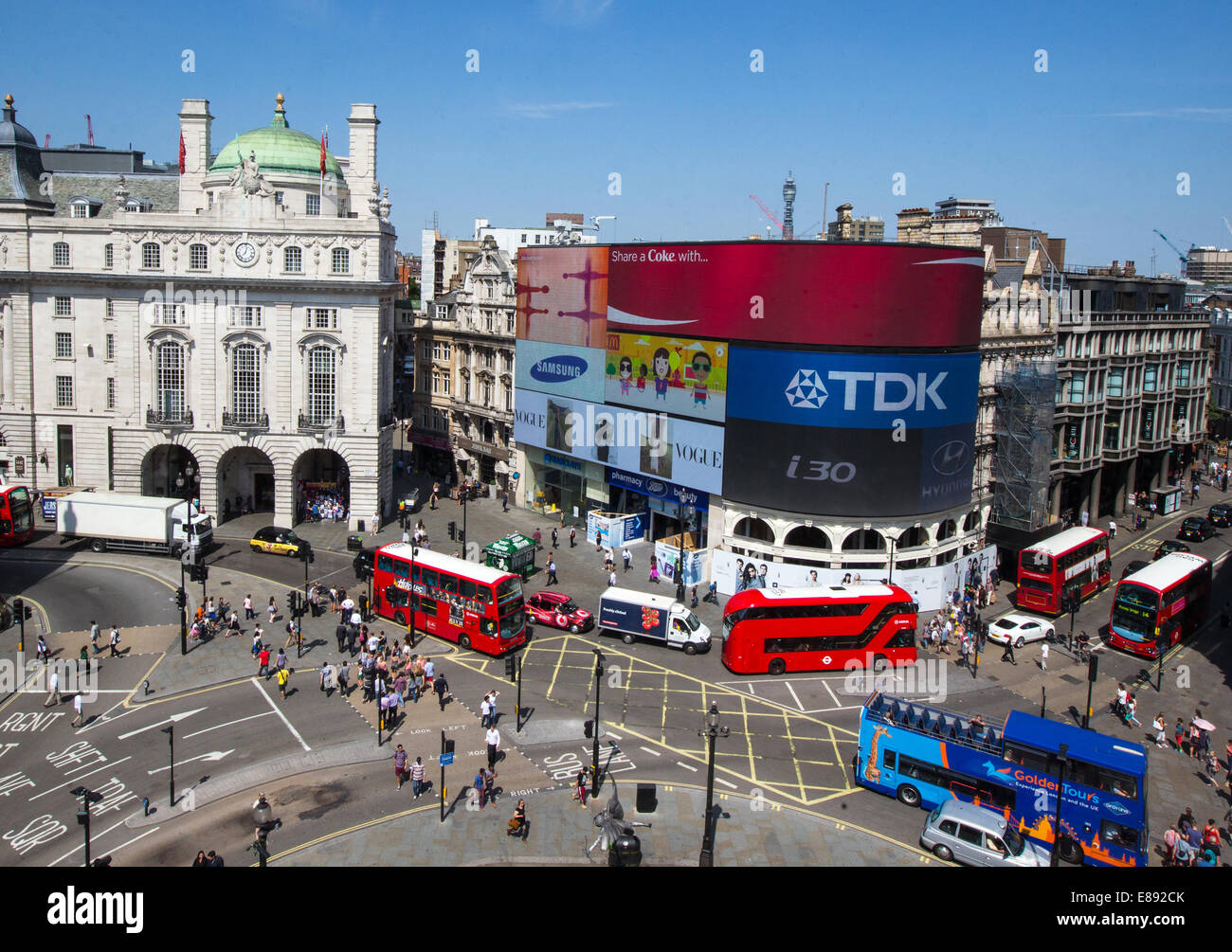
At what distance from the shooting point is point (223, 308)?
213 ft

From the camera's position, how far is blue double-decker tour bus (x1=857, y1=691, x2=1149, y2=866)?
28.6m

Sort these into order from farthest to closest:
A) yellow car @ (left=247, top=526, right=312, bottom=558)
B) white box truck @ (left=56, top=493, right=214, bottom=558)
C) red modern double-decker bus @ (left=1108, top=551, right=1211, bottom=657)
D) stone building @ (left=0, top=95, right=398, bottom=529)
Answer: stone building @ (left=0, top=95, right=398, bottom=529)
yellow car @ (left=247, top=526, right=312, bottom=558)
white box truck @ (left=56, top=493, right=214, bottom=558)
red modern double-decker bus @ (left=1108, top=551, right=1211, bottom=657)

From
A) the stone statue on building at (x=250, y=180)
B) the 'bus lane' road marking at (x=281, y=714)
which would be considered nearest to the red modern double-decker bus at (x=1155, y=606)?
the 'bus lane' road marking at (x=281, y=714)

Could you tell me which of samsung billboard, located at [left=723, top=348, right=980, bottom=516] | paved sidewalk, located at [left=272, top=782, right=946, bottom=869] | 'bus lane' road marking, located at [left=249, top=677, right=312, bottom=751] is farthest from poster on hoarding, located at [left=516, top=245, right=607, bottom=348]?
paved sidewalk, located at [left=272, top=782, right=946, bottom=869]

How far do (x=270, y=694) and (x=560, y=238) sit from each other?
6018cm

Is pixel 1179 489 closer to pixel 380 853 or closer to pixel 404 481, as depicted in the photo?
pixel 404 481

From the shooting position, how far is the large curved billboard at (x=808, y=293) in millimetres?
51906

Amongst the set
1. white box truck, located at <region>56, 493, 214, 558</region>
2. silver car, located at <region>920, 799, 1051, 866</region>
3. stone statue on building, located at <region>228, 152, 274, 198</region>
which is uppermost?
stone statue on building, located at <region>228, 152, 274, 198</region>

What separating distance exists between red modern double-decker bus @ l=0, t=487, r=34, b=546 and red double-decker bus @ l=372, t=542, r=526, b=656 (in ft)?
88.3

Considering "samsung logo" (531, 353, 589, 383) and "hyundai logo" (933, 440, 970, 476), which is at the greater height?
"samsung logo" (531, 353, 589, 383)

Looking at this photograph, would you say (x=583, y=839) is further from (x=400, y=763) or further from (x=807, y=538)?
(x=807, y=538)

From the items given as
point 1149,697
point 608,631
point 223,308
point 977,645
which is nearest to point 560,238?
point 223,308

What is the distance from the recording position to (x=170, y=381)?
215 ft

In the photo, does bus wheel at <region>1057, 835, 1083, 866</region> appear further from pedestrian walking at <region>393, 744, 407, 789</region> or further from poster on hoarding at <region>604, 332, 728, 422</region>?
poster on hoarding at <region>604, 332, 728, 422</region>
